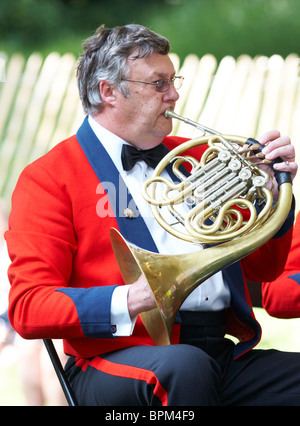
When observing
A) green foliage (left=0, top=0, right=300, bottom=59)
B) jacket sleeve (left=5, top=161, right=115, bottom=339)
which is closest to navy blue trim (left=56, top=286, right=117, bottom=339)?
jacket sleeve (left=5, top=161, right=115, bottom=339)

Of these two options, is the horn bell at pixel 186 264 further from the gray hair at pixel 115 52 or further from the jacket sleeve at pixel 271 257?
the gray hair at pixel 115 52

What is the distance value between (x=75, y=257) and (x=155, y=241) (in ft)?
0.75

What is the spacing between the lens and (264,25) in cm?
662

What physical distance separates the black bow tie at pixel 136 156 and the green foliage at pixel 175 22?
15.7ft

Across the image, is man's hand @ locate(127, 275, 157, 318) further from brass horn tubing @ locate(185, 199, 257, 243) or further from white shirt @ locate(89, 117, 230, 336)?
brass horn tubing @ locate(185, 199, 257, 243)

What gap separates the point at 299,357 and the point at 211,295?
317mm

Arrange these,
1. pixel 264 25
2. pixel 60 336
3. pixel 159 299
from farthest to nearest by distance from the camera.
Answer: pixel 264 25, pixel 60 336, pixel 159 299

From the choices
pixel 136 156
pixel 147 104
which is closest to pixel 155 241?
pixel 136 156

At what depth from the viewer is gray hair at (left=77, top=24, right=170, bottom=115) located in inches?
78.7

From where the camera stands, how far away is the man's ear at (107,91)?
2.03m

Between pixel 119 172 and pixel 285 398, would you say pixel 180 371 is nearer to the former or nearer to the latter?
pixel 285 398

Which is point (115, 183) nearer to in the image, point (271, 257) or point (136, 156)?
point (136, 156)

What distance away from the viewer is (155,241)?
1.88 meters
